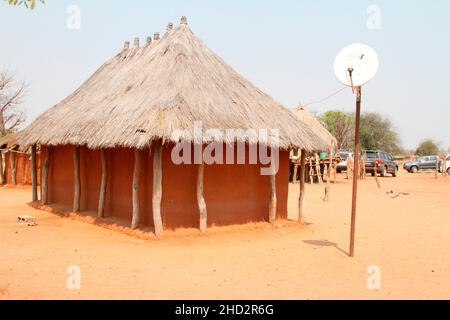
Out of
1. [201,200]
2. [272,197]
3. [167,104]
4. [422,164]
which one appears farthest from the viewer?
[422,164]

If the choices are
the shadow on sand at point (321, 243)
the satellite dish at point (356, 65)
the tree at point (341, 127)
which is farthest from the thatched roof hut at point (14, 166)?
the tree at point (341, 127)

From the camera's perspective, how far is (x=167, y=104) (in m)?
8.78

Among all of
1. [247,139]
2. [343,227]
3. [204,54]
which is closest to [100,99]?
[204,54]

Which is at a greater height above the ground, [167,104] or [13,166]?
[167,104]

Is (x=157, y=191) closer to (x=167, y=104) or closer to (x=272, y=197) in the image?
(x=167, y=104)

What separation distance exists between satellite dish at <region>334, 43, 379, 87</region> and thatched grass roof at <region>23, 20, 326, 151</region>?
2.30 meters

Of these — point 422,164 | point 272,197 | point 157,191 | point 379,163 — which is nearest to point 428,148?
point 422,164

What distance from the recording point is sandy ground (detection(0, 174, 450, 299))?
18.9ft

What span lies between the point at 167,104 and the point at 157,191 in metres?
1.65

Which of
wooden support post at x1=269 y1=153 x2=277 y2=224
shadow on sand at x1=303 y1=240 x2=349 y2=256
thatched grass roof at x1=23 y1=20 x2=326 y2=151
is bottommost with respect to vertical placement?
shadow on sand at x1=303 y1=240 x2=349 y2=256

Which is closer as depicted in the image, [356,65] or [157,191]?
[356,65]

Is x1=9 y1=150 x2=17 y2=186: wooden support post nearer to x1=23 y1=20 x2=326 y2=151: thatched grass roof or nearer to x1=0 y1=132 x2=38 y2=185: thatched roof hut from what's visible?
x1=0 y1=132 x2=38 y2=185: thatched roof hut

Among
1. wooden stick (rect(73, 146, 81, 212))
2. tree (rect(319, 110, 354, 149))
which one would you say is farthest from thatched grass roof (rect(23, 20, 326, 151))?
tree (rect(319, 110, 354, 149))

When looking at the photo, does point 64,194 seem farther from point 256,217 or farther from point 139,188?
point 256,217
